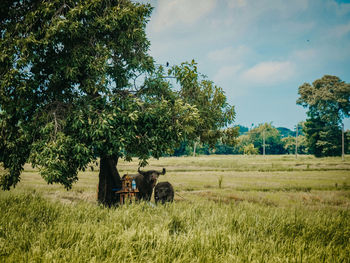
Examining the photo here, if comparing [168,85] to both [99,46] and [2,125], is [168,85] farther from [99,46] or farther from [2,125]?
[2,125]

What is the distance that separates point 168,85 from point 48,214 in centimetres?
765

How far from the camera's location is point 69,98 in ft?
34.8

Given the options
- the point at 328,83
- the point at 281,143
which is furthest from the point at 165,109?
the point at 281,143

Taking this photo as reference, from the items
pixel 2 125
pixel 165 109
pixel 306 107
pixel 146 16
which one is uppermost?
pixel 306 107

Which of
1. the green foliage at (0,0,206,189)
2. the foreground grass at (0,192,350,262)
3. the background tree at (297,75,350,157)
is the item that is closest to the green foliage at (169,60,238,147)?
the green foliage at (0,0,206,189)

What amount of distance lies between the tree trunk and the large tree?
194cm

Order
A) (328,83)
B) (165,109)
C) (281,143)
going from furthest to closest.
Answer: (281,143), (328,83), (165,109)

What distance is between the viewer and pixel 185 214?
762cm

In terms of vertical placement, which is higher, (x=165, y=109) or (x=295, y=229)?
(x=165, y=109)

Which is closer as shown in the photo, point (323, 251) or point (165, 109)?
point (323, 251)

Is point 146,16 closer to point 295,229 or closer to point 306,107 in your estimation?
point 295,229

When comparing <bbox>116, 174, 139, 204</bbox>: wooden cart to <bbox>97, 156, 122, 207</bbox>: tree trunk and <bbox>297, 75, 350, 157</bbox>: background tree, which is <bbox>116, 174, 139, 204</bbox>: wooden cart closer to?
<bbox>97, 156, 122, 207</bbox>: tree trunk

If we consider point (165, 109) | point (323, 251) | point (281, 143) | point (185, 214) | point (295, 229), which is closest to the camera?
point (323, 251)

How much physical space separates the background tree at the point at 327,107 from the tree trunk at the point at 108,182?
157 ft
